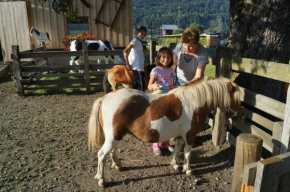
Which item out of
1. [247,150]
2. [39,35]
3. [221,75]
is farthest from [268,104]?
[39,35]

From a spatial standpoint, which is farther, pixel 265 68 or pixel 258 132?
pixel 258 132

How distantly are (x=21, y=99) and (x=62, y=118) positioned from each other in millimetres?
2375

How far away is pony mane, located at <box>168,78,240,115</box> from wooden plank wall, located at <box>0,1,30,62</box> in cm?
1031

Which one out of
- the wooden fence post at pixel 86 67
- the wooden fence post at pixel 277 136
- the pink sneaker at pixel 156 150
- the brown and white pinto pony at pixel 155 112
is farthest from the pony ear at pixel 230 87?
the wooden fence post at pixel 86 67

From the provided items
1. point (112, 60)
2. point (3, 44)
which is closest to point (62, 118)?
point (112, 60)

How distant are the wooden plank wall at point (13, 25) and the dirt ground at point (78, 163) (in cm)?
701

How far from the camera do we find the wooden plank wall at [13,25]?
1062 centimetres

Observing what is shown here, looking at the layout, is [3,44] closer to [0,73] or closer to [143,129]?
[0,73]

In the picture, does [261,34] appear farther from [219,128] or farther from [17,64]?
[17,64]

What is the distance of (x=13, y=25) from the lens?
35.7 ft

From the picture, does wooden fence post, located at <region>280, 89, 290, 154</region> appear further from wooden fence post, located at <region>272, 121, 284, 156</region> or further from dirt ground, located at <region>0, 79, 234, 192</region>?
dirt ground, located at <region>0, 79, 234, 192</region>

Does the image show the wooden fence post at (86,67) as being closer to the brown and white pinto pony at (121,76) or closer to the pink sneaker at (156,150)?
the brown and white pinto pony at (121,76)

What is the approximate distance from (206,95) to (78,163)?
7.47 feet

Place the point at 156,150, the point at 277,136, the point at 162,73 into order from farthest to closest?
the point at 156,150
the point at 162,73
the point at 277,136
